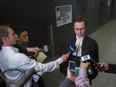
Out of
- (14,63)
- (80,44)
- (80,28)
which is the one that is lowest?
(14,63)

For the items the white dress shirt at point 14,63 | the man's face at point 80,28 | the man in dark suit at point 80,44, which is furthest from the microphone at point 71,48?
the white dress shirt at point 14,63

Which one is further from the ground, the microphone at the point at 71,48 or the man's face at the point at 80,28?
the man's face at the point at 80,28

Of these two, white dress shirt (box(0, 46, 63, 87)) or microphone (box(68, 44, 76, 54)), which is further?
microphone (box(68, 44, 76, 54))

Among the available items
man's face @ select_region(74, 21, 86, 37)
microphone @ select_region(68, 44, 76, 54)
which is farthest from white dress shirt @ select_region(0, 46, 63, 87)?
man's face @ select_region(74, 21, 86, 37)

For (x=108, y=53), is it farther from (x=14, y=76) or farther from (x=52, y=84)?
(x=14, y=76)

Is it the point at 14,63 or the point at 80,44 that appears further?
the point at 80,44

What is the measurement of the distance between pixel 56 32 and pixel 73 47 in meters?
2.53

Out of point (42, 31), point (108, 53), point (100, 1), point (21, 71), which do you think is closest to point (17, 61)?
point (21, 71)

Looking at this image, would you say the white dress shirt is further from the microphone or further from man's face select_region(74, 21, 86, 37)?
man's face select_region(74, 21, 86, 37)

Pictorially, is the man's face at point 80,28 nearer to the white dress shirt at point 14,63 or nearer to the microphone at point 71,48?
the microphone at point 71,48

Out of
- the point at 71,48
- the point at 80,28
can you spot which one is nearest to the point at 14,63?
the point at 71,48

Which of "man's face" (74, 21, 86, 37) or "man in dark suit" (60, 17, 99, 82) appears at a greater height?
"man's face" (74, 21, 86, 37)

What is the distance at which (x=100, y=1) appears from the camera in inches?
325

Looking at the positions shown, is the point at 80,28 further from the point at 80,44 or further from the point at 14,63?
the point at 14,63
